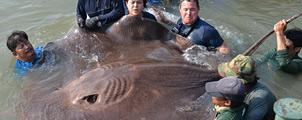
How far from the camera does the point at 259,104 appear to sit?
274cm

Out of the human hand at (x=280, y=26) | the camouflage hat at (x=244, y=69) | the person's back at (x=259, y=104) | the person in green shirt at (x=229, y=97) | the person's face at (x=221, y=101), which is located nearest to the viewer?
the person in green shirt at (x=229, y=97)

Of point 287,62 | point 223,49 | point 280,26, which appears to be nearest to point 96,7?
point 223,49

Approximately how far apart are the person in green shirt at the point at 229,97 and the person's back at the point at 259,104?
0.21 meters

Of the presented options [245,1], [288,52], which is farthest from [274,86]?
[245,1]

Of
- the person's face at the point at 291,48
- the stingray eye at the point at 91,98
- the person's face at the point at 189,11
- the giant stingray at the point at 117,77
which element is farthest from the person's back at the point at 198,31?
the stingray eye at the point at 91,98

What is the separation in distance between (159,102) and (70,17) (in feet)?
18.2

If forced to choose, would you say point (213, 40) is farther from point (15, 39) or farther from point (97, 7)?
point (15, 39)

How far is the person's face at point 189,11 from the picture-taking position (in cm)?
420

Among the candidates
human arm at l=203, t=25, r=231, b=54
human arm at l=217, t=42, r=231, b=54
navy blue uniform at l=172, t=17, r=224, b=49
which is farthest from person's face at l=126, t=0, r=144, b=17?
human arm at l=217, t=42, r=231, b=54

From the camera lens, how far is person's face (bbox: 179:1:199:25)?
4.20 m

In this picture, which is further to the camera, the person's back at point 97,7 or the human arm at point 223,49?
the person's back at point 97,7

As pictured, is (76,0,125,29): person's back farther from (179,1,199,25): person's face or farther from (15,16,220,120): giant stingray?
(179,1,199,25): person's face

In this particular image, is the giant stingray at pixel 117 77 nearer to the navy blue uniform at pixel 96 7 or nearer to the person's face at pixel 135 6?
the person's face at pixel 135 6

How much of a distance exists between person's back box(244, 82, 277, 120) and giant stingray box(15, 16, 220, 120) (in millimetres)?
512
